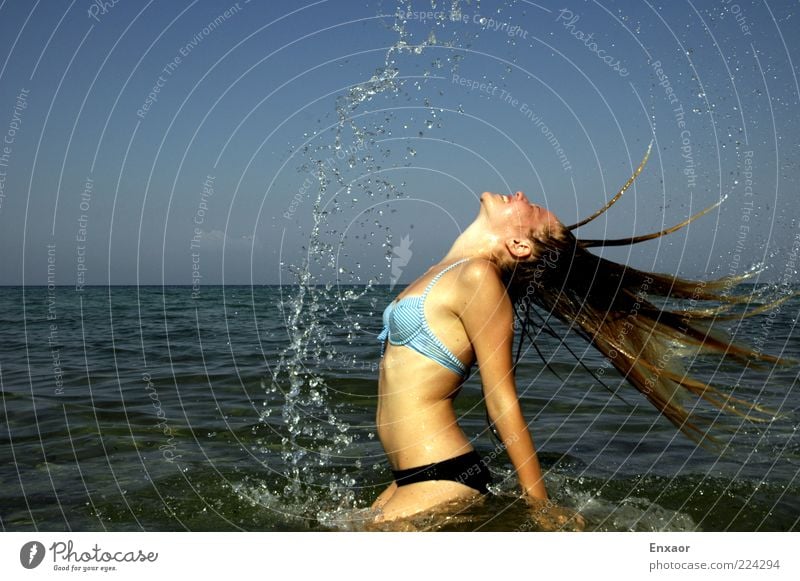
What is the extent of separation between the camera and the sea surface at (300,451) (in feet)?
19.3

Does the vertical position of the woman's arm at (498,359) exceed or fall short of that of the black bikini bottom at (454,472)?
it exceeds it

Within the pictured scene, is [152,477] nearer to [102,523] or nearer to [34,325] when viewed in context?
[102,523]

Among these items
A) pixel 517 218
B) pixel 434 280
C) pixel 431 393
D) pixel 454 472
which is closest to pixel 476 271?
pixel 434 280

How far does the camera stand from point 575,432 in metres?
8.58

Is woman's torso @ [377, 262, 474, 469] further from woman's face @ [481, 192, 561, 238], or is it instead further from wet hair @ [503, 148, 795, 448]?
wet hair @ [503, 148, 795, 448]

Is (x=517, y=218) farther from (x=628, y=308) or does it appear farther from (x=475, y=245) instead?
(x=628, y=308)

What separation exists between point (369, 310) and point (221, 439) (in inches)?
815

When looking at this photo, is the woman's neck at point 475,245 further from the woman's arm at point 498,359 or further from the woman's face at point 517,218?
the woman's arm at point 498,359

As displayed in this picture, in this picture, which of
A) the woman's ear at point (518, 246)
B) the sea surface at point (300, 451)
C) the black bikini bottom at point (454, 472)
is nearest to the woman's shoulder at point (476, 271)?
the woman's ear at point (518, 246)

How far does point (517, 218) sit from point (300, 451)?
4.08 m

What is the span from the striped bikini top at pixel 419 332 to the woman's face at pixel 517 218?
0.39m

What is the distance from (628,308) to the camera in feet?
19.3

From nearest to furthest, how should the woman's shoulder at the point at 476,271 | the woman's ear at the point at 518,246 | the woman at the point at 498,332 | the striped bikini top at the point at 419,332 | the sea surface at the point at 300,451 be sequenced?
the woman at the point at 498,332, the woman's shoulder at the point at 476,271, the striped bikini top at the point at 419,332, the woman's ear at the point at 518,246, the sea surface at the point at 300,451
